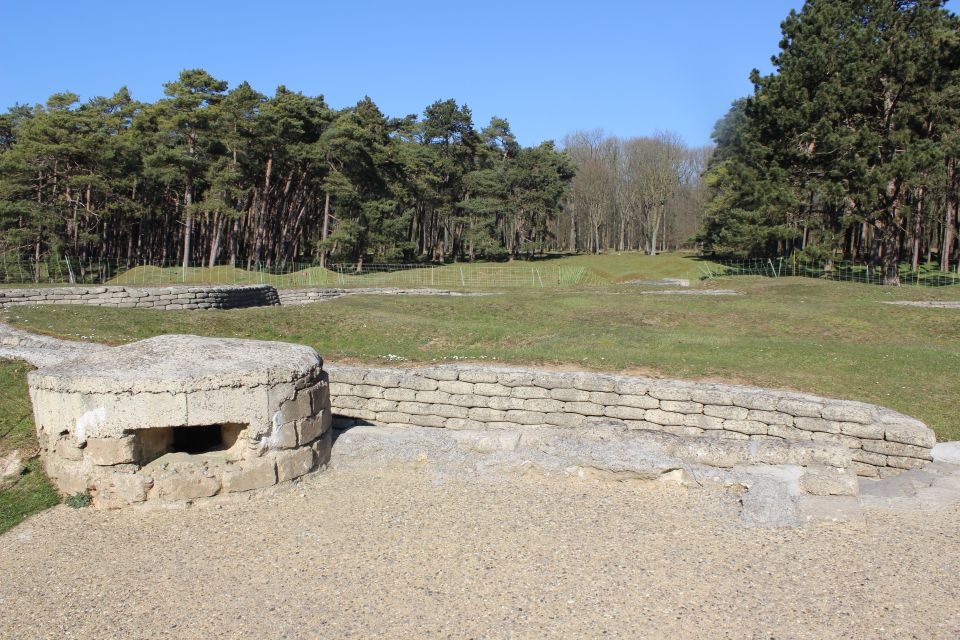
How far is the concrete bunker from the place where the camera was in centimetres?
758

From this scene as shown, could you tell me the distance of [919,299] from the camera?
27.4 meters

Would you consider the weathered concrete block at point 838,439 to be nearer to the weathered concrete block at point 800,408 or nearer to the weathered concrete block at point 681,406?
the weathered concrete block at point 800,408

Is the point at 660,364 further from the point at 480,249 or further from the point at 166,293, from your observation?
the point at 480,249

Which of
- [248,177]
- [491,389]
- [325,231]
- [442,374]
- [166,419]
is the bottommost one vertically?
[491,389]

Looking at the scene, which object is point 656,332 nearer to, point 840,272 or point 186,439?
point 186,439

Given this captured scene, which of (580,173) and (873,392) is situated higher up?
(580,173)

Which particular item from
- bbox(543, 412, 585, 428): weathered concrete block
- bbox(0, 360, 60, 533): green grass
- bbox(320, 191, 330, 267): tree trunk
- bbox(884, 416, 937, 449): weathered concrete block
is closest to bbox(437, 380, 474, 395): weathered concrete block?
bbox(543, 412, 585, 428): weathered concrete block

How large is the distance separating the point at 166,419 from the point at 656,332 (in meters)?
14.2

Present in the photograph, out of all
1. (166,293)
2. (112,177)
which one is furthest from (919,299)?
(112,177)

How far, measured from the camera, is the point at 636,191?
251 feet

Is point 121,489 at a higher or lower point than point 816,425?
lower

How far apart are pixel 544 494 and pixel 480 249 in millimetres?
56106

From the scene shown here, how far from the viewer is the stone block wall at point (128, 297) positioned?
22.8 metres

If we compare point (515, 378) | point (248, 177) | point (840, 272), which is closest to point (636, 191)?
point (840, 272)
